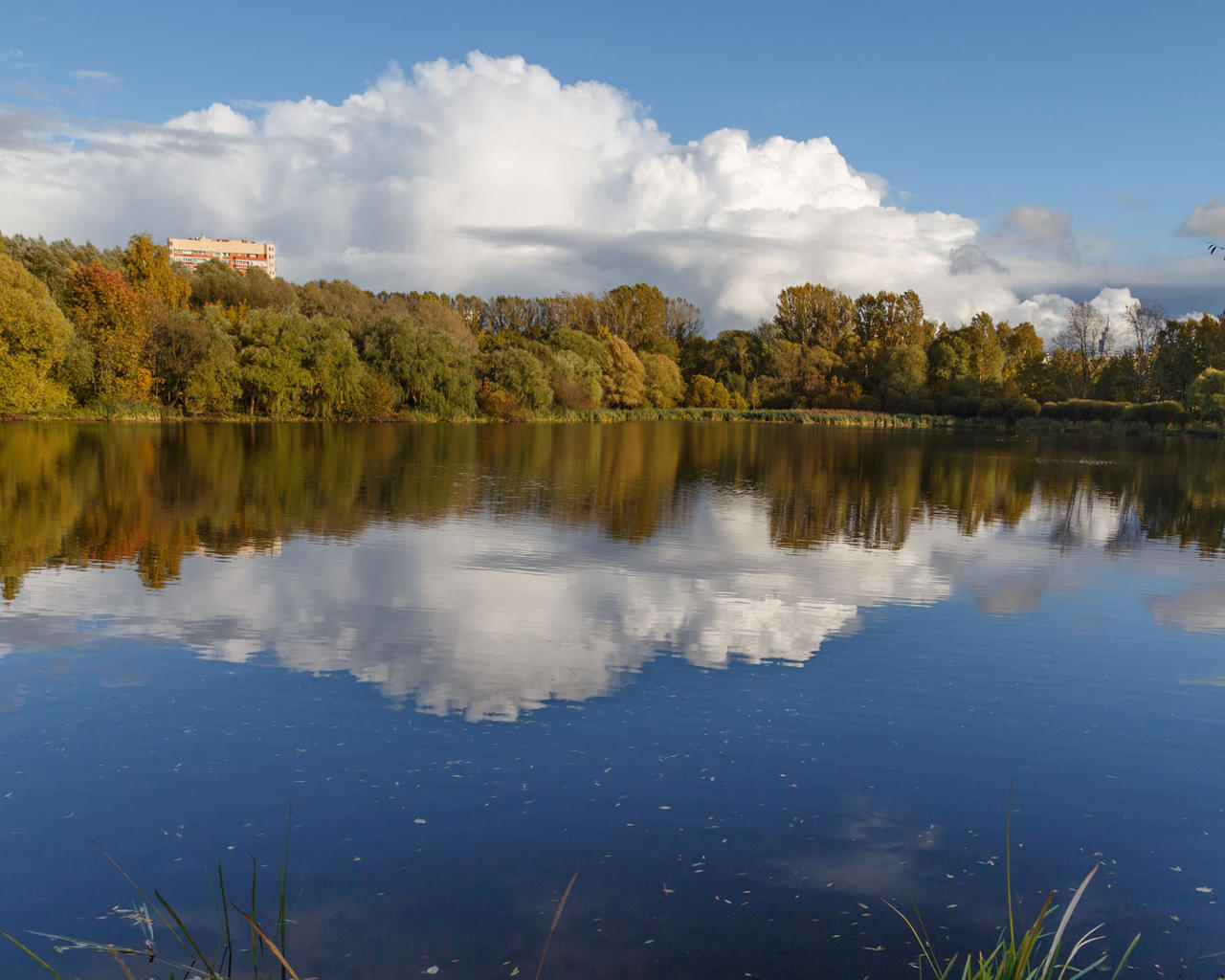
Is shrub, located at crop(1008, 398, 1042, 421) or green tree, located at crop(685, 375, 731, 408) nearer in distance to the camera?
shrub, located at crop(1008, 398, 1042, 421)

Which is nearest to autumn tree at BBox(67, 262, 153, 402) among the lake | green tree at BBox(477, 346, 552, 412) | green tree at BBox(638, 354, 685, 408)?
green tree at BBox(477, 346, 552, 412)

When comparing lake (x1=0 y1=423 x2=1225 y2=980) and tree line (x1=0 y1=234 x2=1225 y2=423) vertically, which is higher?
tree line (x1=0 y1=234 x2=1225 y2=423)

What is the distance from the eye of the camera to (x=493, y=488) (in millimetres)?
21188

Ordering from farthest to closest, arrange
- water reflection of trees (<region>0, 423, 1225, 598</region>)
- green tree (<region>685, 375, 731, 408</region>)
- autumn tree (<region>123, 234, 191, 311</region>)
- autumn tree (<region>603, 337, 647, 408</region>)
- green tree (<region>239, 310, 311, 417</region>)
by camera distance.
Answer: green tree (<region>685, 375, 731, 408</region>), autumn tree (<region>603, 337, 647, 408</region>), autumn tree (<region>123, 234, 191, 311</region>), green tree (<region>239, 310, 311, 417</region>), water reflection of trees (<region>0, 423, 1225, 598</region>)

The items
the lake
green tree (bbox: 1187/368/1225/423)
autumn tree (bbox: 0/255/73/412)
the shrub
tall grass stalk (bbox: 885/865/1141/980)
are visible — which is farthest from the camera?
the shrub

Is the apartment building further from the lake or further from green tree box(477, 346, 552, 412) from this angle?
the lake

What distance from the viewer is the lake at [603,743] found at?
415cm

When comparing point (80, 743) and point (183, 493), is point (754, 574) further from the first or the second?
point (183, 493)

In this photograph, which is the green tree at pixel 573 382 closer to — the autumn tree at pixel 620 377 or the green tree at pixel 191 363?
the autumn tree at pixel 620 377

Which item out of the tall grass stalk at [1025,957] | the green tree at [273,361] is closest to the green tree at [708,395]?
the green tree at [273,361]

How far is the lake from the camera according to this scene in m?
4.15

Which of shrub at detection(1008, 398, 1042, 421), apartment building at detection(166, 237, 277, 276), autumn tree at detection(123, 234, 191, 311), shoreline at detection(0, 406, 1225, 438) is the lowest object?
shoreline at detection(0, 406, 1225, 438)

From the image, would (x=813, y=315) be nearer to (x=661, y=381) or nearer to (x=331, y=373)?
(x=661, y=381)

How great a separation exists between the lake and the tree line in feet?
117
